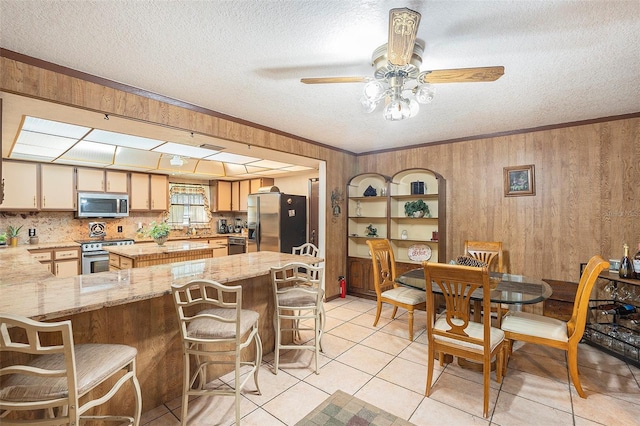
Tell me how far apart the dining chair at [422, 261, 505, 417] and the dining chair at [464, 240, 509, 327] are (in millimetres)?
1626

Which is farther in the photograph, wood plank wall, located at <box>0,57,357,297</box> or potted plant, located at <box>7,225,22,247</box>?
potted plant, located at <box>7,225,22,247</box>

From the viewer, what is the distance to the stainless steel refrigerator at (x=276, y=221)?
17.6 ft

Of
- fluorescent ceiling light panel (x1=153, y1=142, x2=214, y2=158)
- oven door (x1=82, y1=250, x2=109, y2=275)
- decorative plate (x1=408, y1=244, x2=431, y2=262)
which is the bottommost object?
oven door (x1=82, y1=250, x2=109, y2=275)

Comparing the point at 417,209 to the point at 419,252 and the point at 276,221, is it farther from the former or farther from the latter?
the point at 276,221

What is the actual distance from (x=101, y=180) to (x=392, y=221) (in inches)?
212

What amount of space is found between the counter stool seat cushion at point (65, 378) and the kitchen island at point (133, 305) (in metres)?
0.22

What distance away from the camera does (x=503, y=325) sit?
95.4 inches

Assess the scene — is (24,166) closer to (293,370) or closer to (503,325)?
(293,370)

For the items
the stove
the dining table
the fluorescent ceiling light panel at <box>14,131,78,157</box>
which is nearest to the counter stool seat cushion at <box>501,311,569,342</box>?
the dining table

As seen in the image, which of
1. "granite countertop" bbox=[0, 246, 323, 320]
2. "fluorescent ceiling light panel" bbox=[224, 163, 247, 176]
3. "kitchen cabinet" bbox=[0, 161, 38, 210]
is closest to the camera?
"granite countertop" bbox=[0, 246, 323, 320]

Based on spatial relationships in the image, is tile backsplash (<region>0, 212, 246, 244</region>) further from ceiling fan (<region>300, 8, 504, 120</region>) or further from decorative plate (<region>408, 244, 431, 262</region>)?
ceiling fan (<region>300, 8, 504, 120</region>)

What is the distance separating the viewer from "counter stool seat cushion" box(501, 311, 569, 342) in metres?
2.23

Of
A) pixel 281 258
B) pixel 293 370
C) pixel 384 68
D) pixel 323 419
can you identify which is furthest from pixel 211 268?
pixel 384 68

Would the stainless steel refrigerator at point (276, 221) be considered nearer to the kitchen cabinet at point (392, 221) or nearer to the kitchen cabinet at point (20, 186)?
the kitchen cabinet at point (392, 221)
